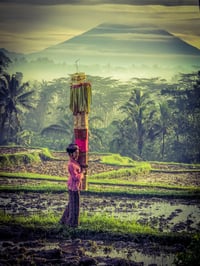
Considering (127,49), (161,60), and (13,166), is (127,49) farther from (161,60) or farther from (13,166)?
(13,166)

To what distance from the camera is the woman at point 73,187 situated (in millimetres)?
6273

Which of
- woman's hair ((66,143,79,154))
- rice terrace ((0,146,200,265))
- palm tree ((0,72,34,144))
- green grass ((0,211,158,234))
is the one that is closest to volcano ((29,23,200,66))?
palm tree ((0,72,34,144))

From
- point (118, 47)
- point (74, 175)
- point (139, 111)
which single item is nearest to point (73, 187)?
point (74, 175)

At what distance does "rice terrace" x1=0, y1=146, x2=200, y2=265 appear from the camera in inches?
240

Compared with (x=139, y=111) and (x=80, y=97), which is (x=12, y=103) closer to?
(x=80, y=97)

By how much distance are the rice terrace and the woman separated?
0.06 metres

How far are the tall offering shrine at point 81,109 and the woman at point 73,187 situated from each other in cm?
6

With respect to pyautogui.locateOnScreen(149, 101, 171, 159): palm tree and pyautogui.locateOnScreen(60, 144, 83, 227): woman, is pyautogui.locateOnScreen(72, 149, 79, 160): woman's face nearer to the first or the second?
pyautogui.locateOnScreen(60, 144, 83, 227): woman

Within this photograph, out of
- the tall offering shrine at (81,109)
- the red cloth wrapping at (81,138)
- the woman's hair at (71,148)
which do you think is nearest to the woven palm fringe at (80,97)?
the tall offering shrine at (81,109)

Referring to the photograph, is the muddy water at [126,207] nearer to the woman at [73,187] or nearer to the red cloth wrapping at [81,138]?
the woman at [73,187]

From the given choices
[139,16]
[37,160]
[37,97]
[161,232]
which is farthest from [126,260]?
[139,16]

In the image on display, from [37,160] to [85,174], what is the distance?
0.48 m

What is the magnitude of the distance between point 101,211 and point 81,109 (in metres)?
0.97

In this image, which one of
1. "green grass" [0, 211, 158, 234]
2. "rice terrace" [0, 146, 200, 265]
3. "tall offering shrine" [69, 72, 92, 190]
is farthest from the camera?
"tall offering shrine" [69, 72, 92, 190]
